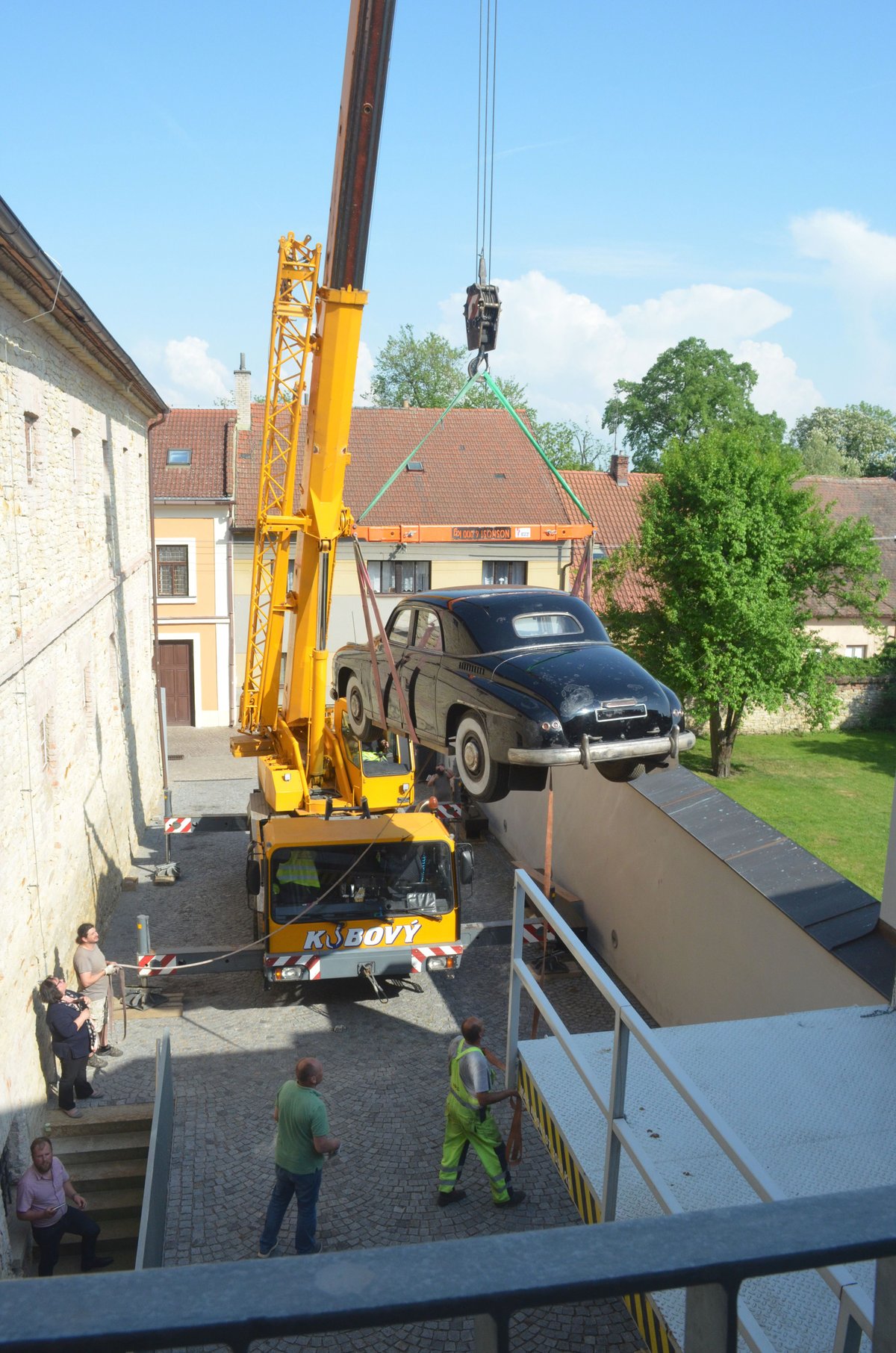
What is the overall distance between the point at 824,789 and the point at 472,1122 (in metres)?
19.1

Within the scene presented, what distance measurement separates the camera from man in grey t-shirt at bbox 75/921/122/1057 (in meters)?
10.4

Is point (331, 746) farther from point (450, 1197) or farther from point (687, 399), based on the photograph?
point (687, 399)

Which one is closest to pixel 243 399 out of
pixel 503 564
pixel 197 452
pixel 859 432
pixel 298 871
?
pixel 197 452

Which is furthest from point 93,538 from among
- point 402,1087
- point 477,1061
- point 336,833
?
point 477,1061

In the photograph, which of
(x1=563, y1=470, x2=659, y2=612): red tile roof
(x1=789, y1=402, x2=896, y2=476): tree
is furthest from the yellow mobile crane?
(x1=789, y1=402, x2=896, y2=476): tree

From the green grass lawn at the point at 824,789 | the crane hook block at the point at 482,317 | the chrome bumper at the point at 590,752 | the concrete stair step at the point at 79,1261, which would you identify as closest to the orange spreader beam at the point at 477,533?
the crane hook block at the point at 482,317

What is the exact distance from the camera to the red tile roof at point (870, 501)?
116 ft

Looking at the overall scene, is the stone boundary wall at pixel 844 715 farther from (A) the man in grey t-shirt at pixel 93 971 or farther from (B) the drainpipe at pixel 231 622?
(A) the man in grey t-shirt at pixel 93 971

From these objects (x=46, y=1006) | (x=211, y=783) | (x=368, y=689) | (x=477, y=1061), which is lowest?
(x=211, y=783)

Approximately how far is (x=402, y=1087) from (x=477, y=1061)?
2.72 metres

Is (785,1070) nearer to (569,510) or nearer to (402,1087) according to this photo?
(402,1087)

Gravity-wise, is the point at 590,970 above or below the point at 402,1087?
above

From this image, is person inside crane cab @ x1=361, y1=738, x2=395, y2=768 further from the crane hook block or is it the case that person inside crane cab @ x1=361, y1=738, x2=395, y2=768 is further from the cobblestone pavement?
the crane hook block

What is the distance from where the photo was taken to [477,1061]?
24.8 ft
